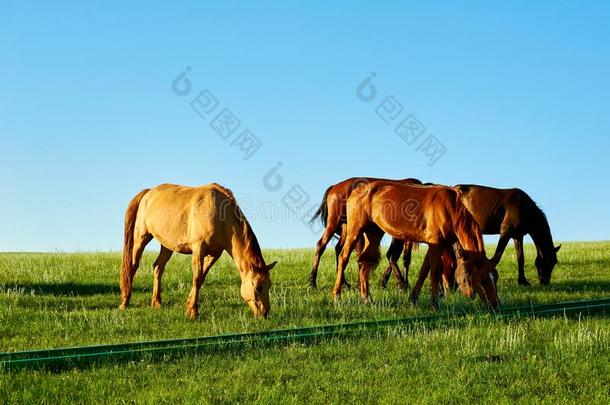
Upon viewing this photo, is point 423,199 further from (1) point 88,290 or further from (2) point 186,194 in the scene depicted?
(1) point 88,290

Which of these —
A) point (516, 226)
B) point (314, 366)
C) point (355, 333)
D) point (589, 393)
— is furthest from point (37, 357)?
point (516, 226)

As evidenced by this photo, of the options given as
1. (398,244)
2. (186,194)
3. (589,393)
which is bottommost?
(589,393)

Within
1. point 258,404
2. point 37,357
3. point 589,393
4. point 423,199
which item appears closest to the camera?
point 258,404

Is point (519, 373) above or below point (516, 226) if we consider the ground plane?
below

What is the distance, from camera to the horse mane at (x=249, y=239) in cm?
1180

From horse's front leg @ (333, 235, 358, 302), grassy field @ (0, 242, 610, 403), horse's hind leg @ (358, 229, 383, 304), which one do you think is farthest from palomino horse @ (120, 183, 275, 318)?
horse's hind leg @ (358, 229, 383, 304)

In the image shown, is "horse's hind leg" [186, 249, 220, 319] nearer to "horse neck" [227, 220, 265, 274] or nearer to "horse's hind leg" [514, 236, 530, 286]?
"horse neck" [227, 220, 265, 274]

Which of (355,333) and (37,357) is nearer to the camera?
(37,357)

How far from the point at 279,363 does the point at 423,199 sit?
519 cm

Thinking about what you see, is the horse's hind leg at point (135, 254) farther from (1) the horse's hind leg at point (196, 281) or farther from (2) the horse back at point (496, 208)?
(2) the horse back at point (496, 208)

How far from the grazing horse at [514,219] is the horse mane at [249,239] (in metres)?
8.76

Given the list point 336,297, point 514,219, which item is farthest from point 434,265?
point 514,219

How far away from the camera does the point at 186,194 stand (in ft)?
42.5

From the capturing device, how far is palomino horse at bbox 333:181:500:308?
474 inches
